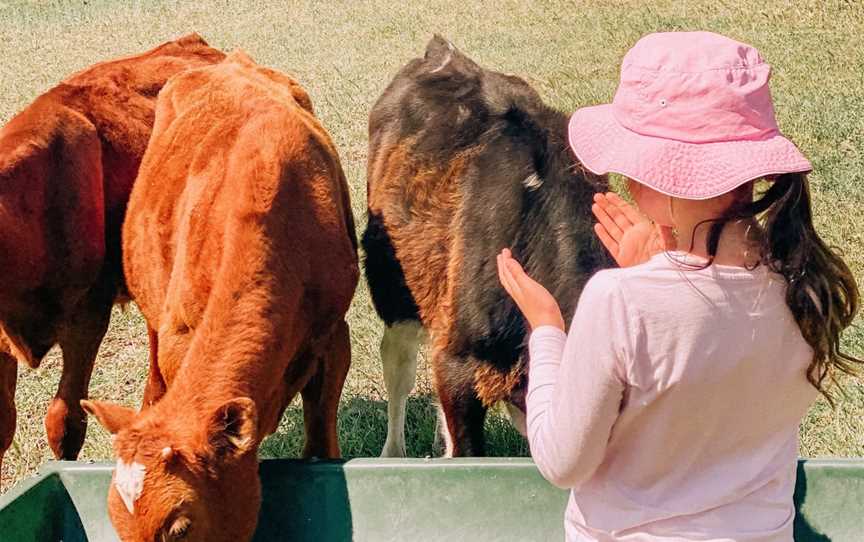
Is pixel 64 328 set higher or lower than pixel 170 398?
lower

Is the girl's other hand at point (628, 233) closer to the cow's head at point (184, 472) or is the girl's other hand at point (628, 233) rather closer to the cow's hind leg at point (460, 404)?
the cow's head at point (184, 472)

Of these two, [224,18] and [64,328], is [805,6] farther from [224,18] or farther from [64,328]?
[64,328]

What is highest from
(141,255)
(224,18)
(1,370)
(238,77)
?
(238,77)

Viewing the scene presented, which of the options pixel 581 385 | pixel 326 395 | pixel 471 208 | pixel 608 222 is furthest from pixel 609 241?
pixel 326 395

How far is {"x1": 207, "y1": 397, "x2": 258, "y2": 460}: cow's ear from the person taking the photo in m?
3.12

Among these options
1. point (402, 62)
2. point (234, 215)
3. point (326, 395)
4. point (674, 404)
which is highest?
point (674, 404)

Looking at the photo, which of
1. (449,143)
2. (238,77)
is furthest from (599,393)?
(238,77)

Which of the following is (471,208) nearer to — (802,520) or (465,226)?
(465,226)

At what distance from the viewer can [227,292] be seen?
3648 mm

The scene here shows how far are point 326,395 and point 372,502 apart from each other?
868 mm

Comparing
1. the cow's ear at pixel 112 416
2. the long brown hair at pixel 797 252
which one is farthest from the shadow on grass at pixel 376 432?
the long brown hair at pixel 797 252

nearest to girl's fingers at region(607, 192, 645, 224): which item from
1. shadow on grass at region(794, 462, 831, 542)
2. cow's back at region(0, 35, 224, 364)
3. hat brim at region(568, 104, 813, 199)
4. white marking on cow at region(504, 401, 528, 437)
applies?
hat brim at region(568, 104, 813, 199)

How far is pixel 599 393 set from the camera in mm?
2170

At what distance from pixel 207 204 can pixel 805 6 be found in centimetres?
1233
